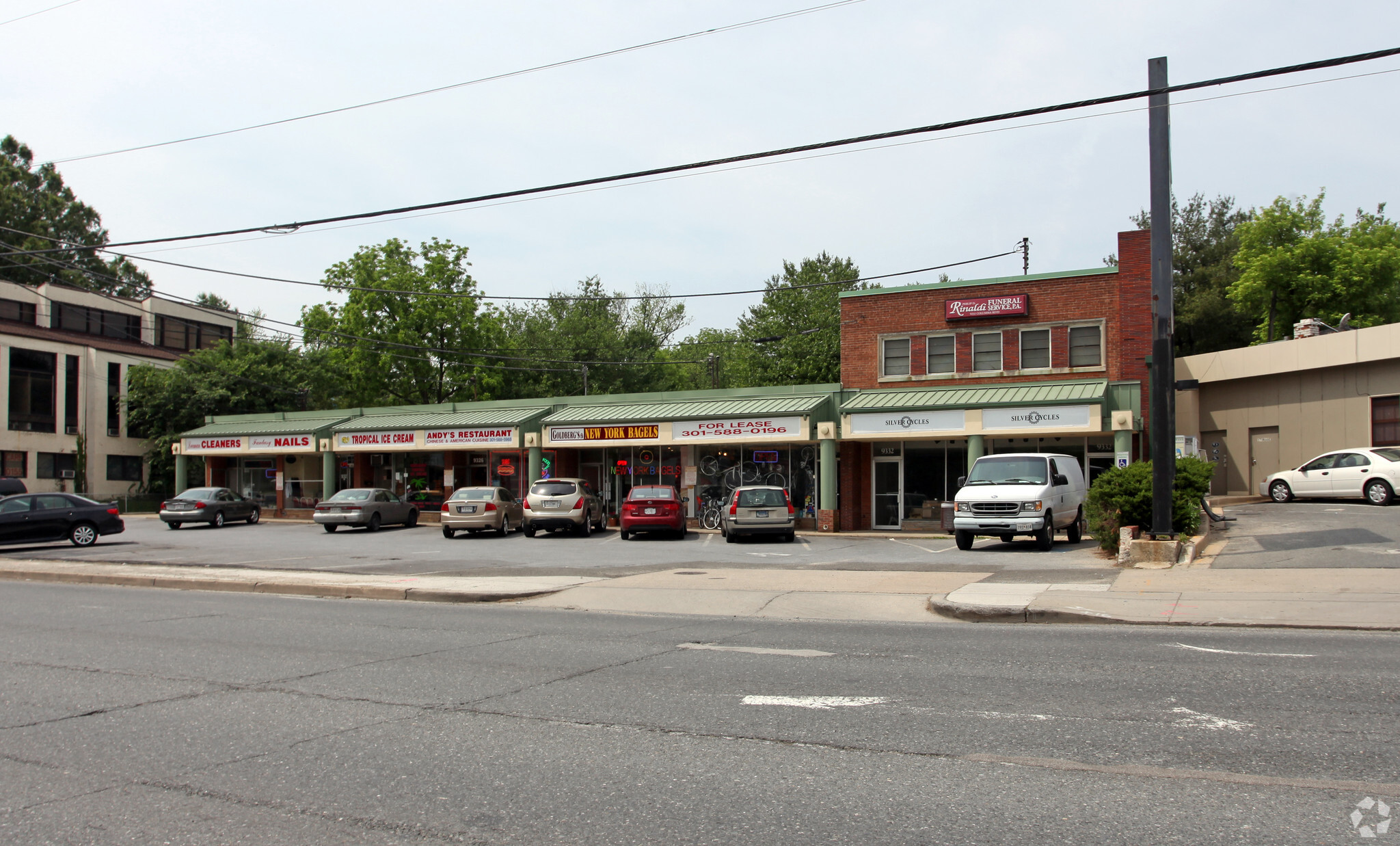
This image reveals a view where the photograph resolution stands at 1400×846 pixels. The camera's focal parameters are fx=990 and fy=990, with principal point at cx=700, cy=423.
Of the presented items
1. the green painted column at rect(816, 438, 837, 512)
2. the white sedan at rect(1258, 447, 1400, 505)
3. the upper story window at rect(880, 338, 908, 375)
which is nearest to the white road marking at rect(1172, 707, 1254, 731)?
the white sedan at rect(1258, 447, 1400, 505)

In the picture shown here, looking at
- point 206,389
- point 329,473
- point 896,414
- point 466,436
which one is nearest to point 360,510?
point 466,436

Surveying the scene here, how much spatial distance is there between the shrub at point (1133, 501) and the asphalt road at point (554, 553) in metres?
0.64

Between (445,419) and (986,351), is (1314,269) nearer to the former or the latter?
(986,351)

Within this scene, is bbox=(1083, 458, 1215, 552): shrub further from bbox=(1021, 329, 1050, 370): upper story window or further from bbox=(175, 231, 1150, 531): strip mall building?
bbox=(1021, 329, 1050, 370): upper story window

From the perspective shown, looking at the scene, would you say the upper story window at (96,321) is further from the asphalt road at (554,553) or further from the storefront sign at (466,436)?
the asphalt road at (554,553)

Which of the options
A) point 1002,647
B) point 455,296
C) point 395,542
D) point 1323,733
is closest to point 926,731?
point 1323,733

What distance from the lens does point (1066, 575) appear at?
14422 millimetres

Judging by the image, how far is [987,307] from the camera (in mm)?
29312

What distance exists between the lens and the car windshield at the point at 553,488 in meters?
27.5

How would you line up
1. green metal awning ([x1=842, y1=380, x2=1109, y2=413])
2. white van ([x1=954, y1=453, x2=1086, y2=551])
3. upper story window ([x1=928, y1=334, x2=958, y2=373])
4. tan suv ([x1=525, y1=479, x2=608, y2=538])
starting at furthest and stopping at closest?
upper story window ([x1=928, y1=334, x2=958, y2=373])
tan suv ([x1=525, y1=479, x2=608, y2=538])
green metal awning ([x1=842, y1=380, x2=1109, y2=413])
white van ([x1=954, y1=453, x2=1086, y2=551])

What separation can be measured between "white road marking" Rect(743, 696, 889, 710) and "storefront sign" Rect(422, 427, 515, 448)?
2779 cm

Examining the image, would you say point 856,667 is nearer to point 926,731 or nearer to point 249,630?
point 926,731

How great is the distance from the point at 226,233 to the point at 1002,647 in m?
16.3

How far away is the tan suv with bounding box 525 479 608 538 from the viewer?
2728 cm
